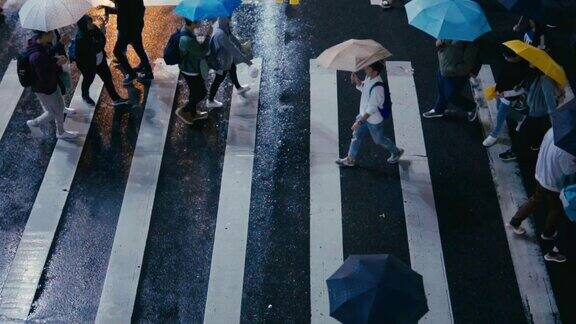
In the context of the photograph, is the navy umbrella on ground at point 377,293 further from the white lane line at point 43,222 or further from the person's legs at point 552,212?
the white lane line at point 43,222

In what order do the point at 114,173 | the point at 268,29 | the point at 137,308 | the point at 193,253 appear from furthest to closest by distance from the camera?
the point at 268,29 < the point at 114,173 < the point at 193,253 < the point at 137,308

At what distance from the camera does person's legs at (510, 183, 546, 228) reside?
7.20m

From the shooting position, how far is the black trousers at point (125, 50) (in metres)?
9.84

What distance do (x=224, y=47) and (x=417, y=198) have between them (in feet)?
11.5

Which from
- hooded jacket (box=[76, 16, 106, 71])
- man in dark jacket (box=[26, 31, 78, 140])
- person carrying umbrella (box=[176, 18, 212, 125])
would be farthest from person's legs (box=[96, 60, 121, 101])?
person carrying umbrella (box=[176, 18, 212, 125])

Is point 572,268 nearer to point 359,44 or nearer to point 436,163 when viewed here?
point 436,163

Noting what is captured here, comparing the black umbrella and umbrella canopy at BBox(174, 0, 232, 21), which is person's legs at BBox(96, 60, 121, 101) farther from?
the black umbrella

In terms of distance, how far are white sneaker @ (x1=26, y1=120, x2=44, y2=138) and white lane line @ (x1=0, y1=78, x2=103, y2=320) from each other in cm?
36

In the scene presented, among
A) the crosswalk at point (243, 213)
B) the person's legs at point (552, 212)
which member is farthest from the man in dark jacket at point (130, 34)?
the person's legs at point (552, 212)

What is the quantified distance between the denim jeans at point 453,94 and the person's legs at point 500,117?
0.51 metres

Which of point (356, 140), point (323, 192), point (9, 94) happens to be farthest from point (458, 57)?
point (9, 94)

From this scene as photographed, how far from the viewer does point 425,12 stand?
8.22m

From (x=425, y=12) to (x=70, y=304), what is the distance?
5.99m

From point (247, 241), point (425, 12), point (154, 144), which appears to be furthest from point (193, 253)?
point (425, 12)
